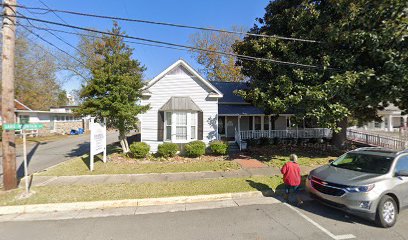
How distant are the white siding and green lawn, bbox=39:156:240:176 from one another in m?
2.62

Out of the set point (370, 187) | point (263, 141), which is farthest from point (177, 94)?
point (370, 187)

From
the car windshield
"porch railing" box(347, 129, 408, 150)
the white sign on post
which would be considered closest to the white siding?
the white sign on post

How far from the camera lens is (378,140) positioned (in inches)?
688

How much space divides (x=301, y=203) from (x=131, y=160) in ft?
30.3

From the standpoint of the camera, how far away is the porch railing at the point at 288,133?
17.5 meters

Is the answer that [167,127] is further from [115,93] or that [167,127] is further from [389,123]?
[389,123]

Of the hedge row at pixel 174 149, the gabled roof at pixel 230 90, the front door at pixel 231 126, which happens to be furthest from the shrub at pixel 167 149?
the gabled roof at pixel 230 90

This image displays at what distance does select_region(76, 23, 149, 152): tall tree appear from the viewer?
11633 mm

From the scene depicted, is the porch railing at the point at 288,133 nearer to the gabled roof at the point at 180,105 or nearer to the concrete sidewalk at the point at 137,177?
the gabled roof at the point at 180,105

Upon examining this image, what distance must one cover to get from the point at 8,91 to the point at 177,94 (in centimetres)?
863

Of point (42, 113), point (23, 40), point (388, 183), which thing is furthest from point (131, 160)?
point (23, 40)

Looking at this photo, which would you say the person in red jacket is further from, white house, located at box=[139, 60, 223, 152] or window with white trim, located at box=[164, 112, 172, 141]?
window with white trim, located at box=[164, 112, 172, 141]

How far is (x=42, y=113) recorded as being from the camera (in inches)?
1164

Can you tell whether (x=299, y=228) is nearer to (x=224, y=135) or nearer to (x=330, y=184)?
(x=330, y=184)
